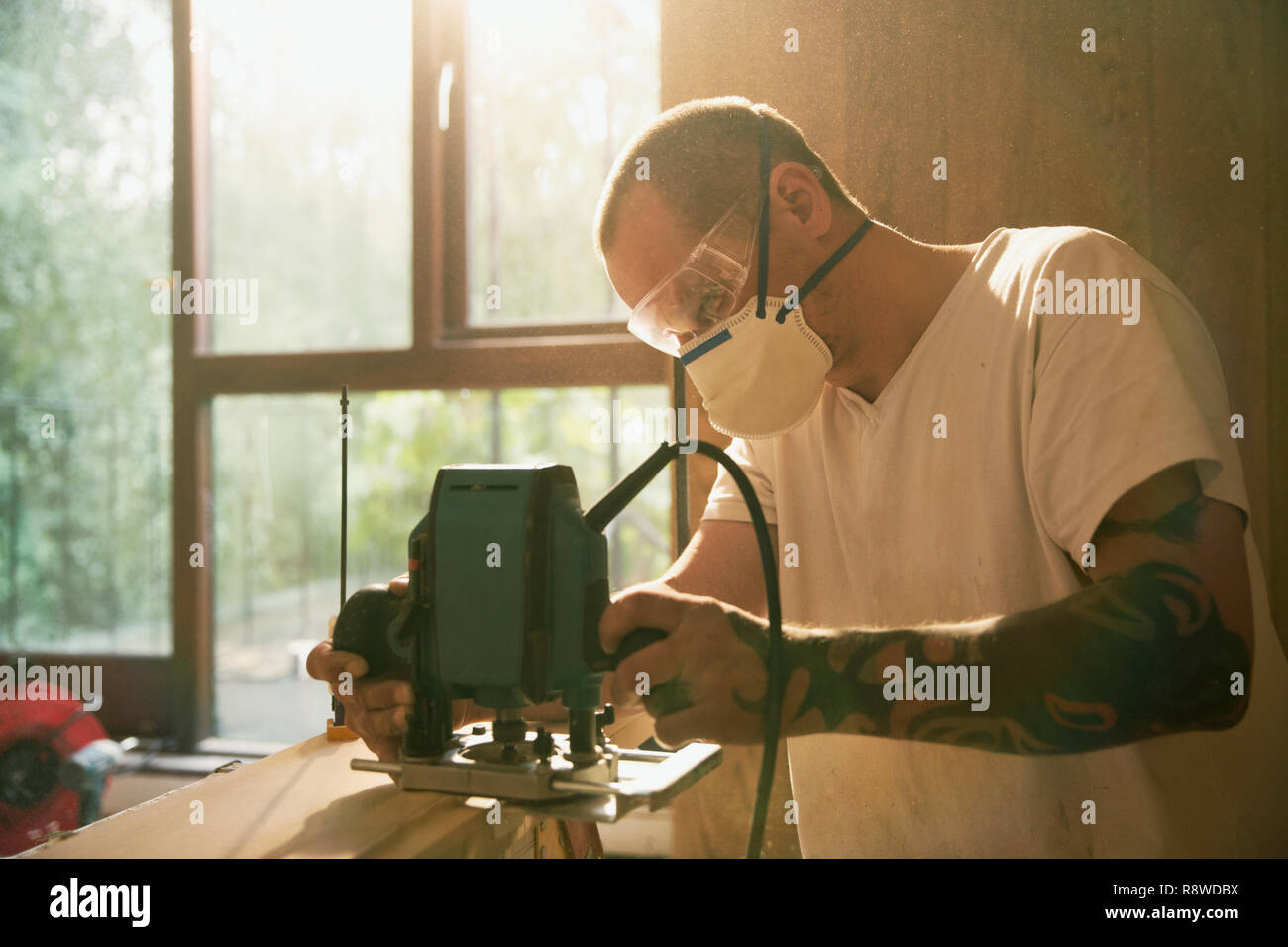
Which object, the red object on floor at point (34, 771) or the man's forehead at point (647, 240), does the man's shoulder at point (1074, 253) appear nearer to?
the man's forehead at point (647, 240)

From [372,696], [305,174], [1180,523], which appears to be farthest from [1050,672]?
[305,174]

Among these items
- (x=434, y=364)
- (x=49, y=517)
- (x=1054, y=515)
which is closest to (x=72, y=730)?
(x=49, y=517)

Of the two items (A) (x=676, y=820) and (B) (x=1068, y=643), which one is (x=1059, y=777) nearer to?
(B) (x=1068, y=643)

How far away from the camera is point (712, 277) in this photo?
1.30m

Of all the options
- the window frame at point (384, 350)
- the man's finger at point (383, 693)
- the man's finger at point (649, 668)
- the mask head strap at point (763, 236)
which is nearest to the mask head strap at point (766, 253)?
the mask head strap at point (763, 236)

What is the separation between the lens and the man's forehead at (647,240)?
4.20ft

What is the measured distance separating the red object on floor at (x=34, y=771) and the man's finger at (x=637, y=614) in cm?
171

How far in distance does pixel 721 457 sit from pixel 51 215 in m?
2.72

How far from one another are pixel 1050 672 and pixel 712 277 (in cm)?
67

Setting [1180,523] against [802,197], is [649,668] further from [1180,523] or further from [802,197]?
[802,197]

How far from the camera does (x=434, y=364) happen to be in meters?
2.34

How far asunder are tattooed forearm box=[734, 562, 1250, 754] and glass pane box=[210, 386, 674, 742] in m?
1.40

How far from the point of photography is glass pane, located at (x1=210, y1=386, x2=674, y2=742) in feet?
7.92

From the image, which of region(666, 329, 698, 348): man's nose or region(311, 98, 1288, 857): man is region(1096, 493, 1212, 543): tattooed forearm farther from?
region(666, 329, 698, 348): man's nose
